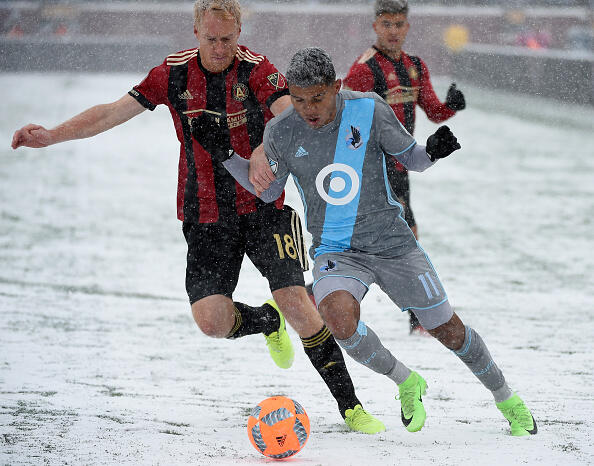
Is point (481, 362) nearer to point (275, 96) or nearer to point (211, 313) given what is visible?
point (211, 313)

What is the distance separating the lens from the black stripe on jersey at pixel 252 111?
178 inches

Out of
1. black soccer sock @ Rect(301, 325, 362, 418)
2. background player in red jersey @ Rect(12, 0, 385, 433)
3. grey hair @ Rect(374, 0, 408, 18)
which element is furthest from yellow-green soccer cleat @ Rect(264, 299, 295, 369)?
grey hair @ Rect(374, 0, 408, 18)

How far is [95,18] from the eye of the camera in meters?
28.4

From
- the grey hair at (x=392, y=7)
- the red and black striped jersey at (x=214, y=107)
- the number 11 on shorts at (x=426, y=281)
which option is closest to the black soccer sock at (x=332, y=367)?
the number 11 on shorts at (x=426, y=281)


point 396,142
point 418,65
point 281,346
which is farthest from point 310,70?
point 418,65

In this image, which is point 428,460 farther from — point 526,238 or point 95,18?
point 95,18

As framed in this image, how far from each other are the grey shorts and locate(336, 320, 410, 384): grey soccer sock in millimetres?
179

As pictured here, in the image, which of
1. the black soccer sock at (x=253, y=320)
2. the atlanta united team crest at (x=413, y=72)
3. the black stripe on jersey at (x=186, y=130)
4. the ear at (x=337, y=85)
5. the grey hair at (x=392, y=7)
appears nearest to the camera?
the ear at (x=337, y=85)

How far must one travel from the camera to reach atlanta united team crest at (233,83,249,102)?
14.8 ft

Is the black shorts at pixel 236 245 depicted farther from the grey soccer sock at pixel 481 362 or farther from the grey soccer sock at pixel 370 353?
the grey soccer sock at pixel 481 362

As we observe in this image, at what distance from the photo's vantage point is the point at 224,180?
4.63 meters

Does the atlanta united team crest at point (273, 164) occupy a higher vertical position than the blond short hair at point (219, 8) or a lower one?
lower

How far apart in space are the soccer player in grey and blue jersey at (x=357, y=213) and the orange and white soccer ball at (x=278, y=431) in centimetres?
40

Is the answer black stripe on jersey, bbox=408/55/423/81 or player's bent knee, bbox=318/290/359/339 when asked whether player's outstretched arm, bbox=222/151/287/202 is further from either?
black stripe on jersey, bbox=408/55/423/81
